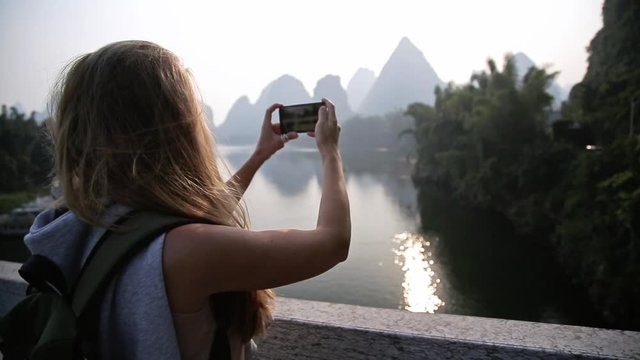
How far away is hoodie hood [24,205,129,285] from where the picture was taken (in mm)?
638

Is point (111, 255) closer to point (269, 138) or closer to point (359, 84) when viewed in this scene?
point (269, 138)

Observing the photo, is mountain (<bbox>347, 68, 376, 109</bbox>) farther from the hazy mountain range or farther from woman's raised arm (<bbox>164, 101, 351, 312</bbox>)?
woman's raised arm (<bbox>164, 101, 351, 312</bbox>)

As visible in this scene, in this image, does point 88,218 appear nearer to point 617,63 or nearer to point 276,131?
point 276,131

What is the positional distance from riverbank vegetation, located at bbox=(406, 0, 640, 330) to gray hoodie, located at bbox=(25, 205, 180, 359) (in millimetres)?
9594

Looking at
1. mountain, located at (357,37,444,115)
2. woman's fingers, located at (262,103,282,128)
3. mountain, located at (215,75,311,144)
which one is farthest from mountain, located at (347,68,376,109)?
woman's fingers, located at (262,103,282,128)

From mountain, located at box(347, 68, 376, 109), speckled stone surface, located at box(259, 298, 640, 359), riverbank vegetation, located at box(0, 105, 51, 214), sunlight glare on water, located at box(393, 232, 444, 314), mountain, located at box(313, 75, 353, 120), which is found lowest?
sunlight glare on water, located at box(393, 232, 444, 314)

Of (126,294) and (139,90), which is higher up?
(139,90)

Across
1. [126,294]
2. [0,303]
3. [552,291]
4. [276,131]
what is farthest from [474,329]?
[552,291]

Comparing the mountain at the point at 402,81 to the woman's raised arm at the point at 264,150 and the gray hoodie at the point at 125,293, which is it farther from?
the gray hoodie at the point at 125,293

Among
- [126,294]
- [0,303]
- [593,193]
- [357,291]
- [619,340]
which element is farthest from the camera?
[357,291]

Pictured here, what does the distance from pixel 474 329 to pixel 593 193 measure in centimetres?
1142

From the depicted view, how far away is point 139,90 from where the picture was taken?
2.23ft

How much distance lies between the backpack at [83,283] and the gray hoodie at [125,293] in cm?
1

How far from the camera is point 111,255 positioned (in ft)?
1.99
